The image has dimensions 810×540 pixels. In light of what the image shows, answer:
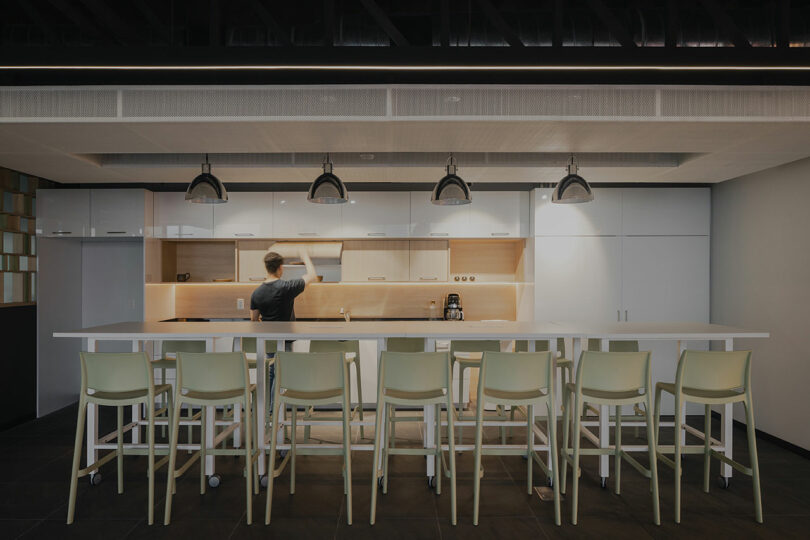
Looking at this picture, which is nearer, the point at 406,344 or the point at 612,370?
the point at 612,370

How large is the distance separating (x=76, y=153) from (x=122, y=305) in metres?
2.44

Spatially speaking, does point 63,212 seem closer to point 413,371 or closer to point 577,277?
point 413,371

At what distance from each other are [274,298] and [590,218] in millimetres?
Answer: 3363

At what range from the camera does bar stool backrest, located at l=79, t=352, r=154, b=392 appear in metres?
2.93

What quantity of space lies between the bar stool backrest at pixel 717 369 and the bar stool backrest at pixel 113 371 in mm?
3328

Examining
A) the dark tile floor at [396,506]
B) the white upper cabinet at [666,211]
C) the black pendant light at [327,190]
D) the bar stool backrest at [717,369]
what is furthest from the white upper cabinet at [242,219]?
the bar stool backrest at [717,369]

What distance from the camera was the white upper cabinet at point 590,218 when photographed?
518 centimetres

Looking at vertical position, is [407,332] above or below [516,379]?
above

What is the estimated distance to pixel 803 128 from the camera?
10.3 feet

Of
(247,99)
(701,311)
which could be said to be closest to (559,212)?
(701,311)

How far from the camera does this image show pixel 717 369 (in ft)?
9.77

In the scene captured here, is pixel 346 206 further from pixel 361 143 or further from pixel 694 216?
pixel 694 216
